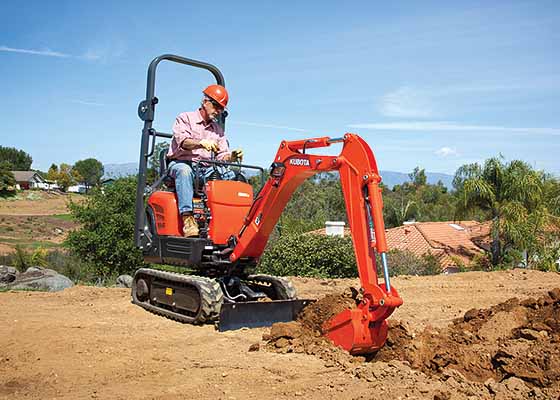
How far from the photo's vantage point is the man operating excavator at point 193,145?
7.50 meters

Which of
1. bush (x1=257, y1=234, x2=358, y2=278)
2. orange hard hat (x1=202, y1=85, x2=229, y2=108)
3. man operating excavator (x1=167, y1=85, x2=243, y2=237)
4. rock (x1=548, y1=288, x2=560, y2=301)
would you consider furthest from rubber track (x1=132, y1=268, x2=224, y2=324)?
bush (x1=257, y1=234, x2=358, y2=278)

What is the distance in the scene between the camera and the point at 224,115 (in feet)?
28.5

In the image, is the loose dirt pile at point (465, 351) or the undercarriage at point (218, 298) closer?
the loose dirt pile at point (465, 351)

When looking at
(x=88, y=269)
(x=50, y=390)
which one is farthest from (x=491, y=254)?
(x=50, y=390)

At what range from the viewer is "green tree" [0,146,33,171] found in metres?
98.7

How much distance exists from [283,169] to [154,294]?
2.89 meters

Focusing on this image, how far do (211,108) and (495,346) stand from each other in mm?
4486

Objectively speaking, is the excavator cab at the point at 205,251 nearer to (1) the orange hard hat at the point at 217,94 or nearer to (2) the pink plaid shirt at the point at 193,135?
(2) the pink plaid shirt at the point at 193,135

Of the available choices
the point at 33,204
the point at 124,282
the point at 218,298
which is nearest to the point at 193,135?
the point at 218,298

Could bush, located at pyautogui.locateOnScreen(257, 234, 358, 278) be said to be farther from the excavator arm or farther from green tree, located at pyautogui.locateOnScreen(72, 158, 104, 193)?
green tree, located at pyautogui.locateOnScreen(72, 158, 104, 193)

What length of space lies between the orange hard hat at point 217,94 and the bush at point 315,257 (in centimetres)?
710

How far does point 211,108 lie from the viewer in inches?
312

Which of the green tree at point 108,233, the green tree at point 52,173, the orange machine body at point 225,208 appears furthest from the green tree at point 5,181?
the orange machine body at point 225,208

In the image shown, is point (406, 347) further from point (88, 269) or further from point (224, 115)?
point (88, 269)
